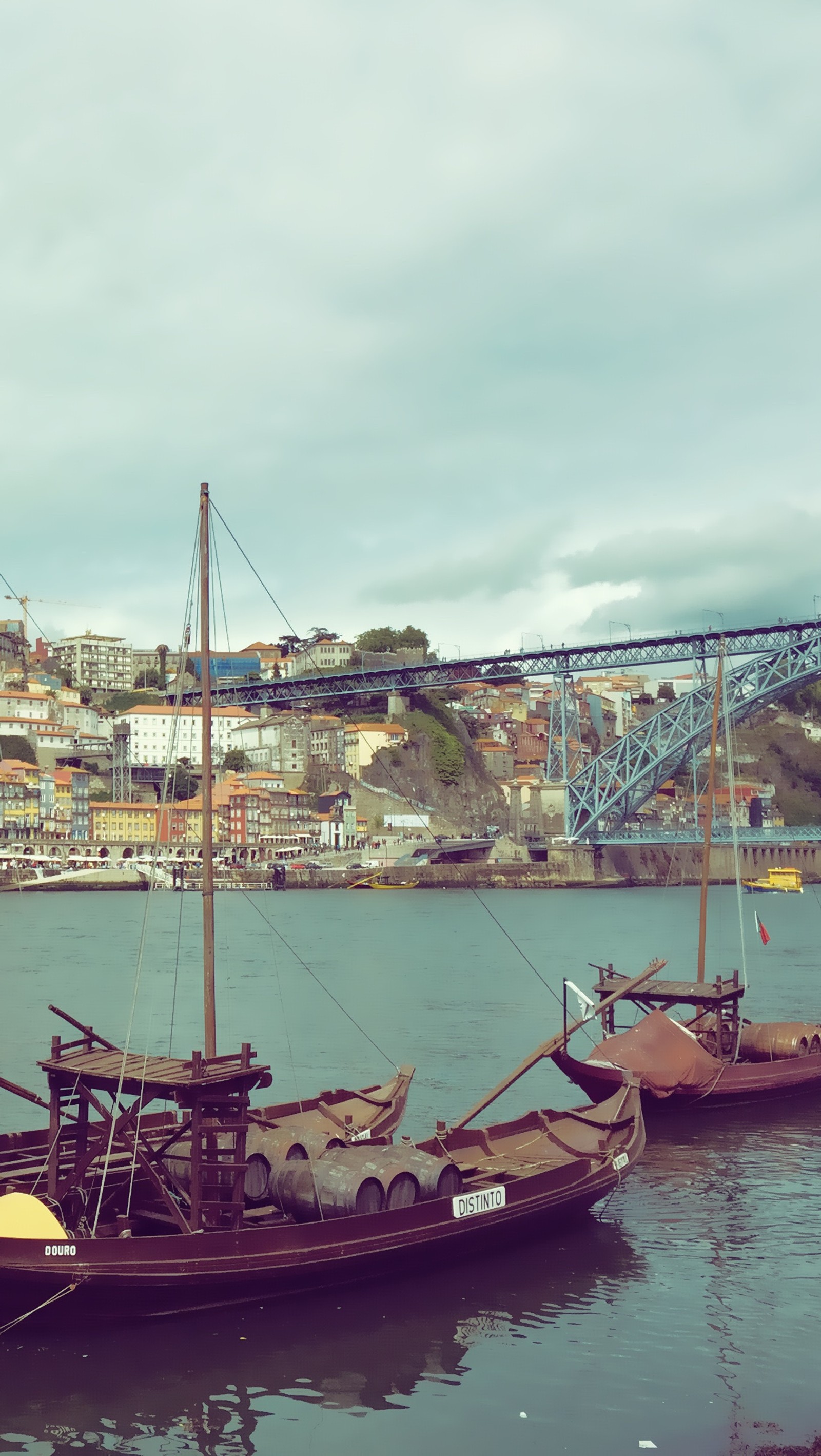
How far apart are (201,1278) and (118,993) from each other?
19695 mm

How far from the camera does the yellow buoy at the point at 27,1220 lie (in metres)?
7.53

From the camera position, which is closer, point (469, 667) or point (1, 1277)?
point (1, 1277)

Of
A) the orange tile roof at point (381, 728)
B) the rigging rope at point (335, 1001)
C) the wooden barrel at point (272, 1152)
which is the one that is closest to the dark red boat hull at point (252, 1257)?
the wooden barrel at point (272, 1152)

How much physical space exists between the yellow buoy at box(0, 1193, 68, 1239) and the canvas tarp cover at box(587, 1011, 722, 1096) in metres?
7.37

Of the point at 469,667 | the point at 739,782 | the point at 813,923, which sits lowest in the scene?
the point at 813,923

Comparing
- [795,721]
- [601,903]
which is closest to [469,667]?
[601,903]

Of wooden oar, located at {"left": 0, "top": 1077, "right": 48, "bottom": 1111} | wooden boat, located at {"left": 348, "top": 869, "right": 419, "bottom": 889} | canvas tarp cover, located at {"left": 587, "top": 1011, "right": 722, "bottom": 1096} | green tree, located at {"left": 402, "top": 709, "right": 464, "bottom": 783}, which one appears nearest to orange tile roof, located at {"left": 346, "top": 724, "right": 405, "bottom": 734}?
green tree, located at {"left": 402, "top": 709, "right": 464, "bottom": 783}

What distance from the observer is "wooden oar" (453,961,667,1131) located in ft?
36.6

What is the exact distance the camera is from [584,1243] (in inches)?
391

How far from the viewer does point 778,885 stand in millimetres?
79250

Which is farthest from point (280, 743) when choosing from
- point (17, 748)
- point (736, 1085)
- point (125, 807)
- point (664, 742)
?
point (736, 1085)

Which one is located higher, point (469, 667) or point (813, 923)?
point (469, 667)

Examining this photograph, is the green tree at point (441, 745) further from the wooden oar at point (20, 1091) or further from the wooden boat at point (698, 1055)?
the wooden oar at point (20, 1091)

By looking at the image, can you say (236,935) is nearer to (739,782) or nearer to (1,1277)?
(1,1277)
